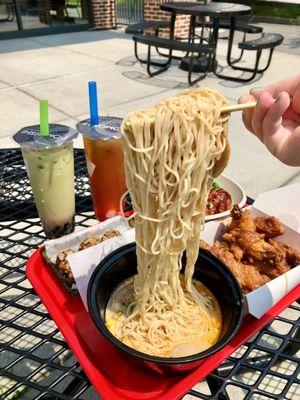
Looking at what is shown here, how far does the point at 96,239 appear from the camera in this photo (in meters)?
1.68

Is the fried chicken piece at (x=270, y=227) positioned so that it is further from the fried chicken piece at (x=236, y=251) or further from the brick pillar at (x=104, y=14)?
the brick pillar at (x=104, y=14)

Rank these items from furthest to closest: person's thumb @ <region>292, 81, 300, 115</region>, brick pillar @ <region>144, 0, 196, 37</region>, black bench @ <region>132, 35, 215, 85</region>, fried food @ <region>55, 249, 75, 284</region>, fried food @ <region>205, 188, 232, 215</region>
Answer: brick pillar @ <region>144, 0, 196, 37</region>
black bench @ <region>132, 35, 215, 85</region>
fried food @ <region>205, 188, 232, 215</region>
person's thumb @ <region>292, 81, 300, 115</region>
fried food @ <region>55, 249, 75, 284</region>

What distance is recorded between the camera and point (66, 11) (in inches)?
425

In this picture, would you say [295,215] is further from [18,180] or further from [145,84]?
[145,84]

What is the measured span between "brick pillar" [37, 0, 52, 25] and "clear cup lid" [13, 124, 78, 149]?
1026 centimetres

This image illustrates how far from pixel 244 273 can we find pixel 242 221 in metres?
0.28

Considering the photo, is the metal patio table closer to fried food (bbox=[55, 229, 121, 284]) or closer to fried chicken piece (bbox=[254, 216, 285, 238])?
fried chicken piece (bbox=[254, 216, 285, 238])

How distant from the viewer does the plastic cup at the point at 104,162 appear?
1815 millimetres

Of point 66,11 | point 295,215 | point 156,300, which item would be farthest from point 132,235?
point 66,11

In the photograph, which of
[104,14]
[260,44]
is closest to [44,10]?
[104,14]

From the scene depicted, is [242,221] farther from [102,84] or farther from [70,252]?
[102,84]

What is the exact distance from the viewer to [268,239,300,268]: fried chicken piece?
1.64 m

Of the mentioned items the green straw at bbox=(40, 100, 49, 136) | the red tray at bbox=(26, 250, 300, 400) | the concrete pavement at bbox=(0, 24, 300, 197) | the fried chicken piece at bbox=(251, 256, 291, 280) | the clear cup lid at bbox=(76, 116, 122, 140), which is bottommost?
the concrete pavement at bbox=(0, 24, 300, 197)

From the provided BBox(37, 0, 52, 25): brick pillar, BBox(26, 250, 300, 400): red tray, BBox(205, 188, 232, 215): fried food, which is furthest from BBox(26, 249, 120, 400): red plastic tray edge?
BBox(37, 0, 52, 25): brick pillar
